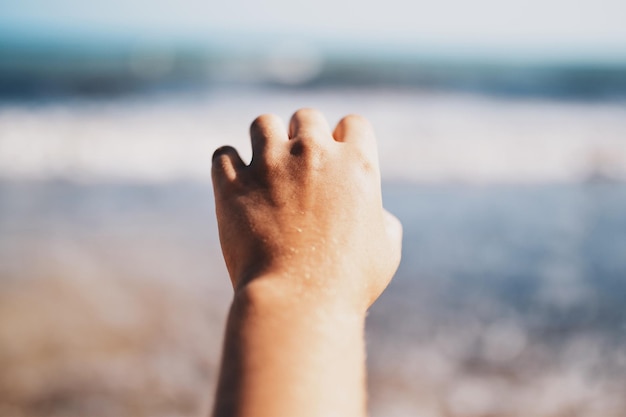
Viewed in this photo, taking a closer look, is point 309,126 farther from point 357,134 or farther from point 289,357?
point 289,357

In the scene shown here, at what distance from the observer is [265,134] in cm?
101

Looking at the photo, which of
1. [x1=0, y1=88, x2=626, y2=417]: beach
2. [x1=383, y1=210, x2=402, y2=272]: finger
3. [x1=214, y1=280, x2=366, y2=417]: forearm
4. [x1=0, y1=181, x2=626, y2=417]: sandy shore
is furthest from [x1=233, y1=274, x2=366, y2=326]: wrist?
[x1=0, y1=181, x2=626, y2=417]: sandy shore

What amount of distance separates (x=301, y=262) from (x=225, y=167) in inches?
11.5

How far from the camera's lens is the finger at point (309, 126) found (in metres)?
1.01

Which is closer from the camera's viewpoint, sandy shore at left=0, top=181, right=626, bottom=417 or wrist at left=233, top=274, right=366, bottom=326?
wrist at left=233, top=274, right=366, bottom=326

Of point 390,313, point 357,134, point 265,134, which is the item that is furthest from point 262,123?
point 390,313

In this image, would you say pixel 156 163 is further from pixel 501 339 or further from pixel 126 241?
pixel 501 339

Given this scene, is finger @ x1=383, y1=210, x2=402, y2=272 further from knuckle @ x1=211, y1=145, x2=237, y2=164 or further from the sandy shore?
the sandy shore

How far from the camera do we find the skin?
0.62 metres

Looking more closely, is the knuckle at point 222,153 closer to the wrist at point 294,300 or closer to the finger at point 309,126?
the finger at point 309,126

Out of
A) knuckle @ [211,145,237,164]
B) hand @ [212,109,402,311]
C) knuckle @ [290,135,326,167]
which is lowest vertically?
hand @ [212,109,402,311]

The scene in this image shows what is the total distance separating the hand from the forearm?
0.11 ft

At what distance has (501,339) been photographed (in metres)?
2.83

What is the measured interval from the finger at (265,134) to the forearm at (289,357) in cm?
32
